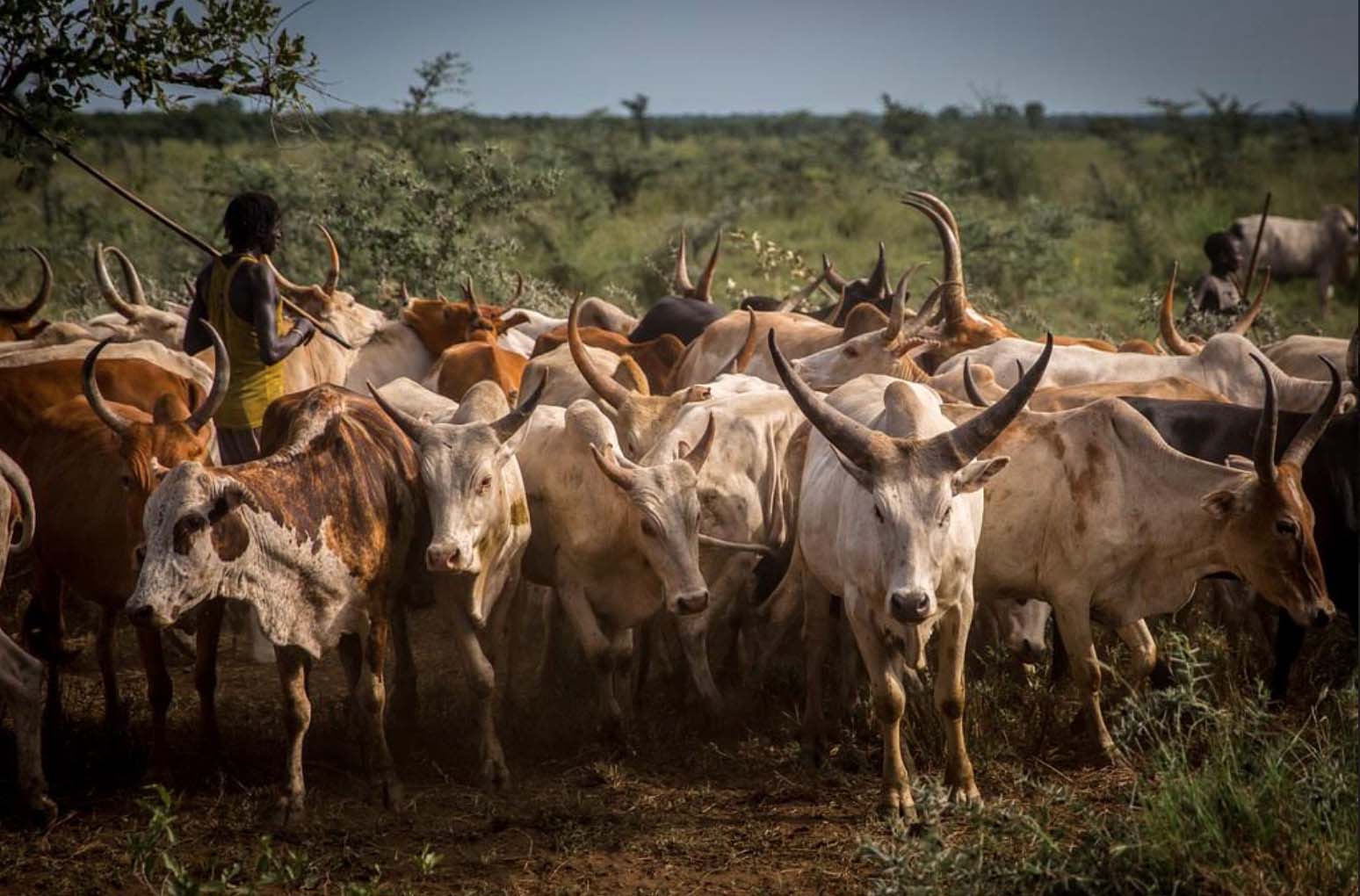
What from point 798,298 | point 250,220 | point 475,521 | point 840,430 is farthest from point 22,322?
point 840,430

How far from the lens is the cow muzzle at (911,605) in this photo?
577cm

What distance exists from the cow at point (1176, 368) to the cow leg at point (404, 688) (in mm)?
3801

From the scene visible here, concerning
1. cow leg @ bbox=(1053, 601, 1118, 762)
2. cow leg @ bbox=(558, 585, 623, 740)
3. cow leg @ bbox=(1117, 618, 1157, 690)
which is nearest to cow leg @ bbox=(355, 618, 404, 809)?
cow leg @ bbox=(558, 585, 623, 740)

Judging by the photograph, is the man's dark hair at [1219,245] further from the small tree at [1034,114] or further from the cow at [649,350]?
the small tree at [1034,114]

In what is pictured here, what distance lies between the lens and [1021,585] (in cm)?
704

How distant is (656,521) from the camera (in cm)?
698

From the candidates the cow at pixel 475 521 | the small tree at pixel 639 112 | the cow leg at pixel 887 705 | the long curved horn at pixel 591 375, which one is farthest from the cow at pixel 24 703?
the small tree at pixel 639 112

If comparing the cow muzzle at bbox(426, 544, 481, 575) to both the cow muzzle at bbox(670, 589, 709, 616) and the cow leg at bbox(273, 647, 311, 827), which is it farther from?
the cow muzzle at bbox(670, 589, 709, 616)

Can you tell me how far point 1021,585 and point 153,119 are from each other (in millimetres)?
35597

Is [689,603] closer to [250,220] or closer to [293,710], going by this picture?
[293,710]

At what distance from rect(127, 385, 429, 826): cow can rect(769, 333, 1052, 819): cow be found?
1.90 metres

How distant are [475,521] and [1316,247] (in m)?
17.3

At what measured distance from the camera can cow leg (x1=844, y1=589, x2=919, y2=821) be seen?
20.4ft

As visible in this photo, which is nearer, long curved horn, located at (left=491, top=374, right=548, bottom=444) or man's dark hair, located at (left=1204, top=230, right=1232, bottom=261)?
long curved horn, located at (left=491, top=374, right=548, bottom=444)
